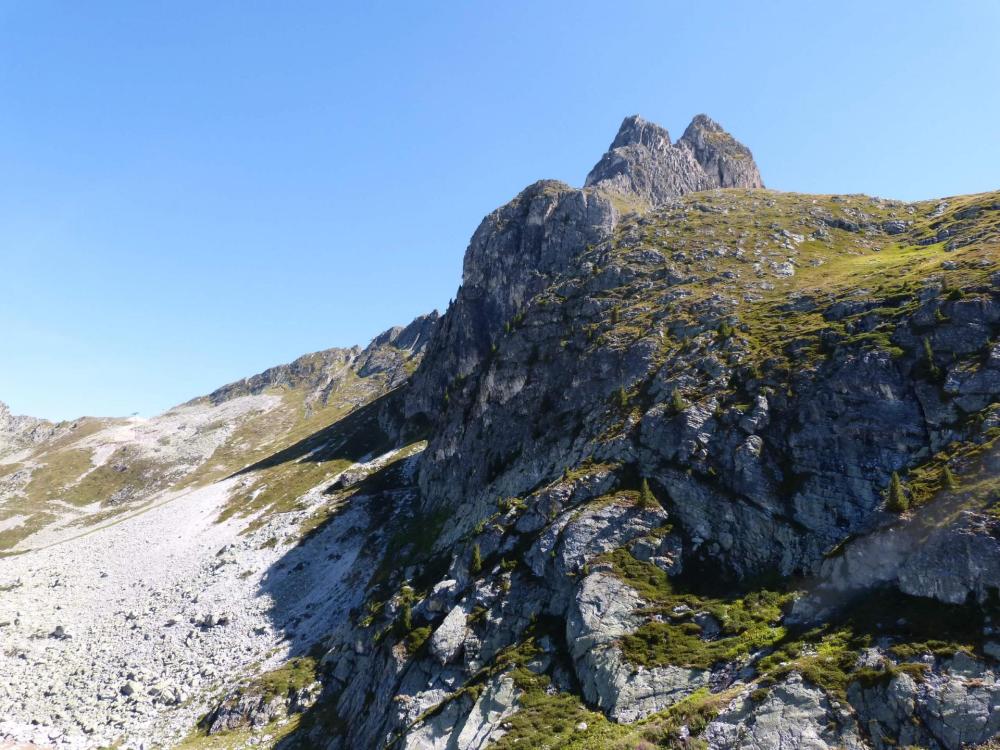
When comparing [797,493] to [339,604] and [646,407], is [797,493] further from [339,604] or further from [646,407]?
[339,604]

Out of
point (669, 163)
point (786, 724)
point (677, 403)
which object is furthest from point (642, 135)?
point (786, 724)

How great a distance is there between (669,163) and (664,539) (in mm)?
140504

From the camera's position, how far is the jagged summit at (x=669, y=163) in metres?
142

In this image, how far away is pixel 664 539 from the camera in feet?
121

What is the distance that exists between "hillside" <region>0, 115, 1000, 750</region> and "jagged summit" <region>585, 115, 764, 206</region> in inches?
1990

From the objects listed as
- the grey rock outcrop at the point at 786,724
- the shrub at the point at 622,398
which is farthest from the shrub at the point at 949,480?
the shrub at the point at 622,398

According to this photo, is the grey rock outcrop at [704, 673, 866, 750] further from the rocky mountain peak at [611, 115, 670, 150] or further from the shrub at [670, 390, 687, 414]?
the rocky mountain peak at [611, 115, 670, 150]

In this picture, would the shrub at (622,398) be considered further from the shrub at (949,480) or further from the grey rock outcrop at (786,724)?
the grey rock outcrop at (786,724)

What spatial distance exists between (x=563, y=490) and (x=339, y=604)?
3523 cm

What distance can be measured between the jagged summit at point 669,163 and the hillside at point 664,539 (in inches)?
1990

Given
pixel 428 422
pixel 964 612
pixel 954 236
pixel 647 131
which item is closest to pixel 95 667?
pixel 428 422

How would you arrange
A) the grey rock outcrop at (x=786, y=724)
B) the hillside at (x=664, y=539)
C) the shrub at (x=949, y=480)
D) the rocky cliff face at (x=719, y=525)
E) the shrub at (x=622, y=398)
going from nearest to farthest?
the grey rock outcrop at (x=786, y=724) < the rocky cliff face at (x=719, y=525) < the hillside at (x=664, y=539) < the shrub at (x=949, y=480) < the shrub at (x=622, y=398)

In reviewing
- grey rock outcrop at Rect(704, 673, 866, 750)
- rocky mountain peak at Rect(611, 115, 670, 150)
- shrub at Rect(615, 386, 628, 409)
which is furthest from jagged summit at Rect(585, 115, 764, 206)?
grey rock outcrop at Rect(704, 673, 866, 750)

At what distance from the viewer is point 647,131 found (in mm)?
169375
